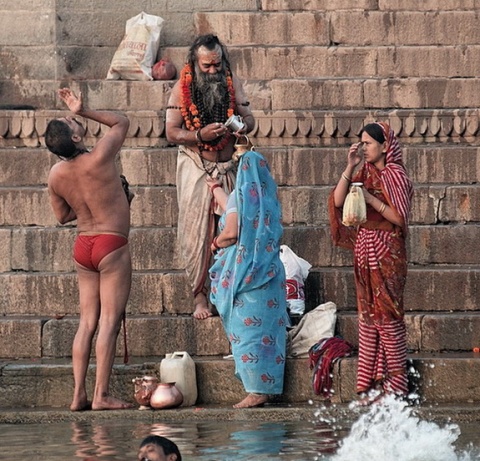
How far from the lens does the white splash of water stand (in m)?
8.53

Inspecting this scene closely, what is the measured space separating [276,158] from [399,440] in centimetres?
388

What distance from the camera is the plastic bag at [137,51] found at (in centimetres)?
1338

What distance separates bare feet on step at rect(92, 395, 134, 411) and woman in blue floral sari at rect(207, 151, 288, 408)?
0.71 metres

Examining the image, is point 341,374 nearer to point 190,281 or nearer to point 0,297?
point 190,281

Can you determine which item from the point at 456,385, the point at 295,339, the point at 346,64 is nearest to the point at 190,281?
the point at 295,339

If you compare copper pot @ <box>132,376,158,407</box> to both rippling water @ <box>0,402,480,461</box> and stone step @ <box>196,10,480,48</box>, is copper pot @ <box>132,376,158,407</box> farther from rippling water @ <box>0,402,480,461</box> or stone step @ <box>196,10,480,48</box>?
stone step @ <box>196,10,480,48</box>

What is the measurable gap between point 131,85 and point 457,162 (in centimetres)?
269

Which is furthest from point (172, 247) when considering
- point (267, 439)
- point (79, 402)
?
point (267, 439)

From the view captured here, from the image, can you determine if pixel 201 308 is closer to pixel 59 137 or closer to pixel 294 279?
pixel 294 279

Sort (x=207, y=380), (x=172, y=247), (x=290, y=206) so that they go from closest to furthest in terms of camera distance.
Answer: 1. (x=207, y=380)
2. (x=172, y=247)
3. (x=290, y=206)

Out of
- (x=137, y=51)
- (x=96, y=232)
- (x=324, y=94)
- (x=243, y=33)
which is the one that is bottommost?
(x=96, y=232)

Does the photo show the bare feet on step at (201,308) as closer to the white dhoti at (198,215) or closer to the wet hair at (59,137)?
the white dhoti at (198,215)

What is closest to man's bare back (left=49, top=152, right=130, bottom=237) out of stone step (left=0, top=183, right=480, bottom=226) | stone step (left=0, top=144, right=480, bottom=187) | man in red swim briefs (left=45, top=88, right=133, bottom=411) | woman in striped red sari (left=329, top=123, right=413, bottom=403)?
man in red swim briefs (left=45, top=88, right=133, bottom=411)

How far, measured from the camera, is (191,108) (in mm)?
11039
